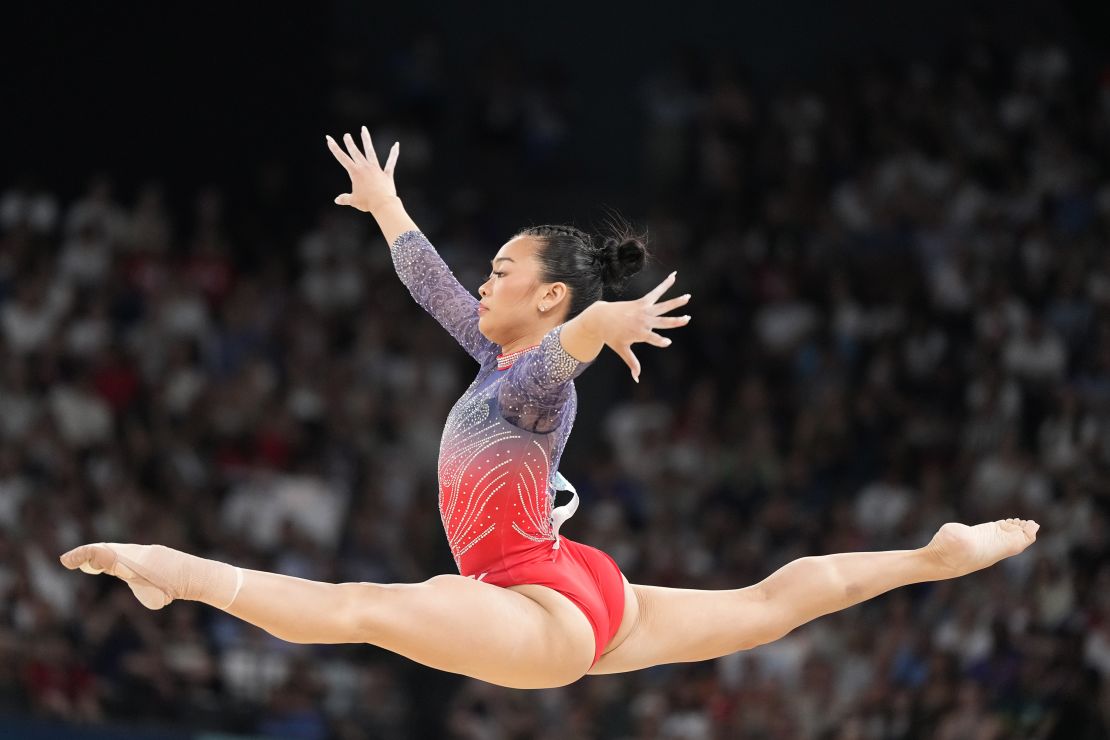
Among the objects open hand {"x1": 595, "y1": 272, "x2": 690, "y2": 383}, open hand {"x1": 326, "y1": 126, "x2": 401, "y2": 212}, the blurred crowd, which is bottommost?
open hand {"x1": 595, "y1": 272, "x2": 690, "y2": 383}

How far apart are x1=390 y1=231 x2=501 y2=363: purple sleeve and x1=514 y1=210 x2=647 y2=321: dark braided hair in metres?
0.44

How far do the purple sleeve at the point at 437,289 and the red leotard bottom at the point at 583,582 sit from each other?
773 mm

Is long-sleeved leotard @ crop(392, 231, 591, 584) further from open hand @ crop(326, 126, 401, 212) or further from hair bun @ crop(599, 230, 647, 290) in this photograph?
open hand @ crop(326, 126, 401, 212)

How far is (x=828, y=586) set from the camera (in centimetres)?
464

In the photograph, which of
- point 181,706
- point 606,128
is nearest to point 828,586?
point 181,706

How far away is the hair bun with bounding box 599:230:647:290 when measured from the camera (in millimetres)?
4562

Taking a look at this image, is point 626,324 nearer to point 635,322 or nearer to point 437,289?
point 635,322

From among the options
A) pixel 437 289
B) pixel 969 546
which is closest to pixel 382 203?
pixel 437 289

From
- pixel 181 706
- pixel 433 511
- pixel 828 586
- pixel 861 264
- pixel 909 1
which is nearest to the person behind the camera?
pixel 828 586

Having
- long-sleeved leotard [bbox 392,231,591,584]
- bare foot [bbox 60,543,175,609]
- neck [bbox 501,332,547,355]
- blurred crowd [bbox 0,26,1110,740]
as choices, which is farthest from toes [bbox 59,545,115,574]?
blurred crowd [bbox 0,26,1110,740]

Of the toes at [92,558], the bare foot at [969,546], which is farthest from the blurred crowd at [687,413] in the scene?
the toes at [92,558]

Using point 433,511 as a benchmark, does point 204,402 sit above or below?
above

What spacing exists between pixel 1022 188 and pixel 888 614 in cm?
374

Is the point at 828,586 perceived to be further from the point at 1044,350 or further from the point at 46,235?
the point at 46,235
